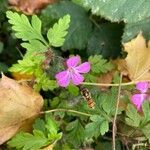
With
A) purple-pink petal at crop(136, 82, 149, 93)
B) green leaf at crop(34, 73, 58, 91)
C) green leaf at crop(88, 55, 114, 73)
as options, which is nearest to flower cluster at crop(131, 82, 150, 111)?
purple-pink petal at crop(136, 82, 149, 93)

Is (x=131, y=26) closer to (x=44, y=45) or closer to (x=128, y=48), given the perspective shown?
(x=128, y=48)

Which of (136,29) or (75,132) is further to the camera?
(136,29)

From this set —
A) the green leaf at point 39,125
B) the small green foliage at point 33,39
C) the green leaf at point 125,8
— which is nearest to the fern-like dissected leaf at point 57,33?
the small green foliage at point 33,39

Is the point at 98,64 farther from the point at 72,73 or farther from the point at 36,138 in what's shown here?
the point at 36,138

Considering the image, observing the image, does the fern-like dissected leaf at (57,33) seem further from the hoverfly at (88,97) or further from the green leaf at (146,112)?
the green leaf at (146,112)

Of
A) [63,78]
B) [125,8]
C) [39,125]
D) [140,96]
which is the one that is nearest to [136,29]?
[125,8]

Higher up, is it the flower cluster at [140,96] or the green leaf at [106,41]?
the green leaf at [106,41]

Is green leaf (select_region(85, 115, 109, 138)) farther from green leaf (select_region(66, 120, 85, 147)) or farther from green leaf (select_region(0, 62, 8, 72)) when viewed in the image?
green leaf (select_region(0, 62, 8, 72))
